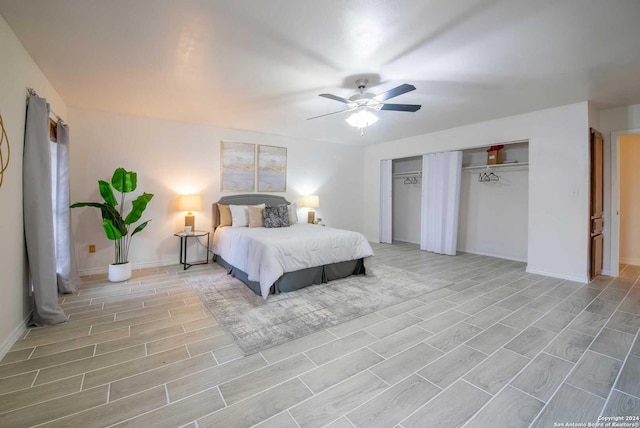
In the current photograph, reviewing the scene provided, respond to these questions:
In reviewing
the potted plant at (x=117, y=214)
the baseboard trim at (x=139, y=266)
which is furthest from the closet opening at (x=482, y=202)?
the potted plant at (x=117, y=214)

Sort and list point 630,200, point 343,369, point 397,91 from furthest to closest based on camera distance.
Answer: point 630,200, point 397,91, point 343,369

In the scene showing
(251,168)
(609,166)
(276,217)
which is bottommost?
(276,217)

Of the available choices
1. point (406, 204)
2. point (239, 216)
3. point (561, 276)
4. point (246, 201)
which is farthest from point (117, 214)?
point (561, 276)

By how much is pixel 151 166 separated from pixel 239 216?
68.1 inches

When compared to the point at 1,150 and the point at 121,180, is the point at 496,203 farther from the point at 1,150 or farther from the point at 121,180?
the point at 1,150

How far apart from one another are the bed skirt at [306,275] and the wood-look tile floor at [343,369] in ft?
2.75

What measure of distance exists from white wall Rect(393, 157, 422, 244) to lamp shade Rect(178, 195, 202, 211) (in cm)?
532

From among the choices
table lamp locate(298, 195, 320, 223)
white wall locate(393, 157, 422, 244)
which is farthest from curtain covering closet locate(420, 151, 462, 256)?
table lamp locate(298, 195, 320, 223)

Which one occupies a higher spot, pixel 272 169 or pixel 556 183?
pixel 272 169

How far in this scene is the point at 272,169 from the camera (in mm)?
5977

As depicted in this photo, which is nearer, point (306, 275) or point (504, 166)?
point (306, 275)

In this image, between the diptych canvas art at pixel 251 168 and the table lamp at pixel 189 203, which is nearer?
the table lamp at pixel 189 203

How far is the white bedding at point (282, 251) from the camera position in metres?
3.32

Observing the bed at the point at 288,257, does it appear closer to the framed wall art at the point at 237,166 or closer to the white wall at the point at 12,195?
the framed wall art at the point at 237,166
